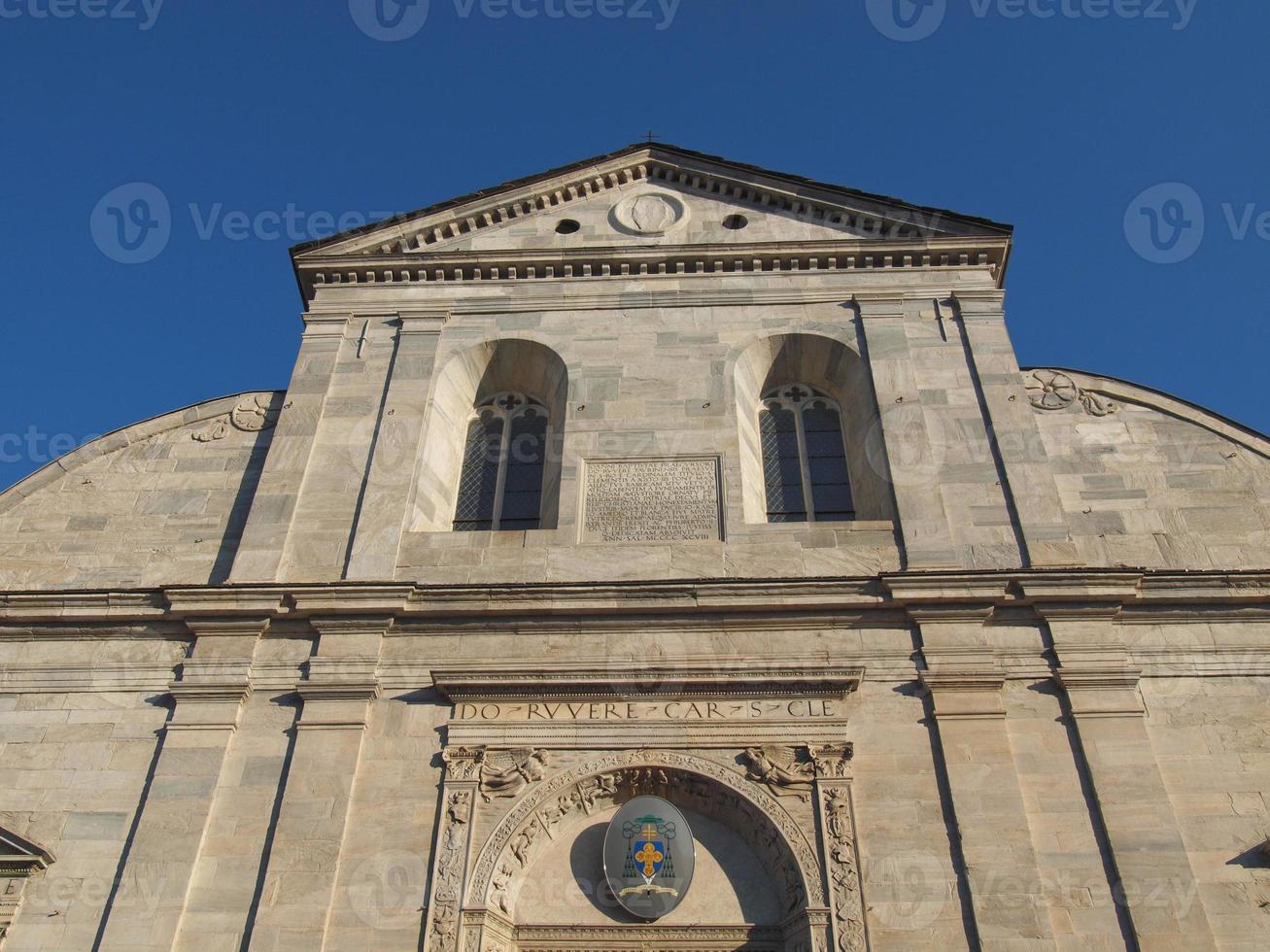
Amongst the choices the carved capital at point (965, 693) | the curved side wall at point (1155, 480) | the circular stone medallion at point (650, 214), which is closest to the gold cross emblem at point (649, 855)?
the carved capital at point (965, 693)

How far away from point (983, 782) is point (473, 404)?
9.29 metres

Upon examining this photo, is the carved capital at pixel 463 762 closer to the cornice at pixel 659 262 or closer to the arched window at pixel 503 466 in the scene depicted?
the arched window at pixel 503 466

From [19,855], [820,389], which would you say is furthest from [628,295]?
[19,855]

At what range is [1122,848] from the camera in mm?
11016

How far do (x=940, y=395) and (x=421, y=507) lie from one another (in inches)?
283

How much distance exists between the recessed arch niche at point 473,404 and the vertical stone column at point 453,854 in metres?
3.67

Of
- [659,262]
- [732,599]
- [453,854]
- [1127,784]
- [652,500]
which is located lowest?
[453,854]

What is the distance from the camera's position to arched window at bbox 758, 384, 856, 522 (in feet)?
50.6

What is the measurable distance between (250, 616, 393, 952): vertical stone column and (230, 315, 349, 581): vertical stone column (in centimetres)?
141

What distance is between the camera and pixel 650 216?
1909cm

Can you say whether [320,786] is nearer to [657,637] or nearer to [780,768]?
[657,637]

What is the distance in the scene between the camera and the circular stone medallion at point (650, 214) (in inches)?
742

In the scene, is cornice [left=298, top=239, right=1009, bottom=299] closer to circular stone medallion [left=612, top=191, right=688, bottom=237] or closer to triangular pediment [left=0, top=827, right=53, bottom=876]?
circular stone medallion [left=612, top=191, right=688, bottom=237]

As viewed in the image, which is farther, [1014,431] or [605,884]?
[1014,431]
